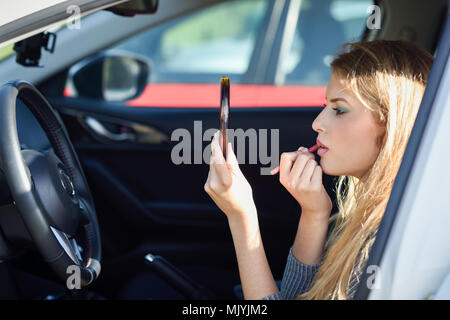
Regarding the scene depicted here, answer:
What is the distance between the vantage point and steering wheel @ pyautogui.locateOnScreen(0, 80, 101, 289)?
116 cm

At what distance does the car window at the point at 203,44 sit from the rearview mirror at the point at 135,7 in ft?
10.5

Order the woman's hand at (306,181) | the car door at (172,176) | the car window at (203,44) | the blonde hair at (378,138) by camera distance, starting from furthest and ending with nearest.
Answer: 1. the car window at (203,44)
2. the car door at (172,176)
3. the woman's hand at (306,181)
4. the blonde hair at (378,138)

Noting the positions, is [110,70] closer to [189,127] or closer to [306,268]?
[189,127]

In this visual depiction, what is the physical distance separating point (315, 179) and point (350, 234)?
0.15 m

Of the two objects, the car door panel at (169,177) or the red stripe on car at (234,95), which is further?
the red stripe on car at (234,95)

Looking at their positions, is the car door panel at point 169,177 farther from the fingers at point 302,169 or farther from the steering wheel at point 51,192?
the fingers at point 302,169

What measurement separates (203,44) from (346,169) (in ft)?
16.0

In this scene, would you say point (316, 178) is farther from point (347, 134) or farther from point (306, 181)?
point (347, 134)

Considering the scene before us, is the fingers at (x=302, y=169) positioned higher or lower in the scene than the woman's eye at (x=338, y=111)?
lower

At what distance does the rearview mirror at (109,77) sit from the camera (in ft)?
8.14

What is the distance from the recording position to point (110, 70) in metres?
2.67

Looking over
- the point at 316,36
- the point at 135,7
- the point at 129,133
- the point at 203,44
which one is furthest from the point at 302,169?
the point at 203,44

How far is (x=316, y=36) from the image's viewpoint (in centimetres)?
404

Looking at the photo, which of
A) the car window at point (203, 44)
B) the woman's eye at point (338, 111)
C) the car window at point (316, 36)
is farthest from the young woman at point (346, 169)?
the car window at point (203, 44)
